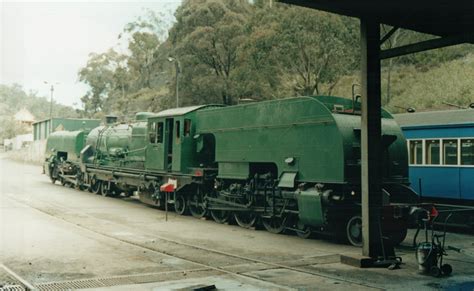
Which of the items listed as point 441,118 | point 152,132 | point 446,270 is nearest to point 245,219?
point 152,132

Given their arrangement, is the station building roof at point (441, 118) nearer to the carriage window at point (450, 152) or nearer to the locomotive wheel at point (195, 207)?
the carriage window at point (450, 152)

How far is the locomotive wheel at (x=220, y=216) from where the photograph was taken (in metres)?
14.2

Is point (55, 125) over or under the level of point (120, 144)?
over

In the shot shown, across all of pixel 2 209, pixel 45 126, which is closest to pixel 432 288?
pixel 2 209

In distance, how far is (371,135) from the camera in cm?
884

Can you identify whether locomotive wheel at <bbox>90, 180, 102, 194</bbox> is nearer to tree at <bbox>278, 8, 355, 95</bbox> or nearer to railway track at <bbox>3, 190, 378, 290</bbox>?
railway track at <bbox>3, 190, 378, 290</bbox>

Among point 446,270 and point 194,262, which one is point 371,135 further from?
point 194,262

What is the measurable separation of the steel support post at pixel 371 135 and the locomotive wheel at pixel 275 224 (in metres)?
3.79

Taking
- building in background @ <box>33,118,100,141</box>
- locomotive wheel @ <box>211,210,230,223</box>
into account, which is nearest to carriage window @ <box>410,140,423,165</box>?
locomotive wheel @ <box>211,210,230,223</box>

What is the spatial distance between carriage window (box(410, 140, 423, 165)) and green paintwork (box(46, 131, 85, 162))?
15788 mm

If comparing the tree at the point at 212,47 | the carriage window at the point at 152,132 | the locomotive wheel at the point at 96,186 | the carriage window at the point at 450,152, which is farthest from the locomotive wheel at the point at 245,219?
the tree at the point at 212,47

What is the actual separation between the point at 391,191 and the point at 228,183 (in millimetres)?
4569

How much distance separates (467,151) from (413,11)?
18.3ft

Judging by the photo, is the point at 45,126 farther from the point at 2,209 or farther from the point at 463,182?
the point at 463,182
